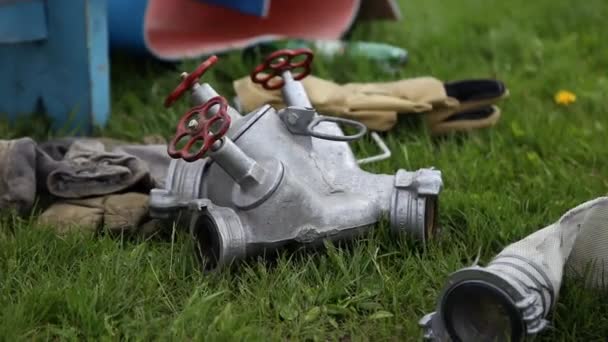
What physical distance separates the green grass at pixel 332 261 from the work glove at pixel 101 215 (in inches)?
2.2

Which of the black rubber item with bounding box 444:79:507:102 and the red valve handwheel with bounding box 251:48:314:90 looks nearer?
the red valve handwheel with bounding box 251:48:314:90

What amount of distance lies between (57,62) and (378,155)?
3.55 ft

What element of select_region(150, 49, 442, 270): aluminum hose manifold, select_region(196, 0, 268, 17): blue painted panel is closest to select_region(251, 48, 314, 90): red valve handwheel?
select_region(150, 49, 442, 270): aluminum hose manifold

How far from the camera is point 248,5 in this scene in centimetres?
352

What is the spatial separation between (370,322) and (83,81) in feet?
4.72

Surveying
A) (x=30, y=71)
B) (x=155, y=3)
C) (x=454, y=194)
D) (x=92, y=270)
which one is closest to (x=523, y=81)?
(x=454, y=194)

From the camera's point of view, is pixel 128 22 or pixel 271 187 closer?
pixel 271 187

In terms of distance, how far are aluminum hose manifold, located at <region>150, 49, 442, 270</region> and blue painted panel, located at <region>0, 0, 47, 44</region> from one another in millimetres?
891

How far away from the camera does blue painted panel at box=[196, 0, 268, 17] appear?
3.42 m

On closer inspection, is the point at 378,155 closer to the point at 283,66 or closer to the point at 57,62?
the point at 283,66

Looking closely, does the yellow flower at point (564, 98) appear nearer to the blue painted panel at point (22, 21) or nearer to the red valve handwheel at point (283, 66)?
the red valve handwheel at point (283, 66)

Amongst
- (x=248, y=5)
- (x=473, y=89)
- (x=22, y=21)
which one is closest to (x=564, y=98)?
(x=473, y=89)

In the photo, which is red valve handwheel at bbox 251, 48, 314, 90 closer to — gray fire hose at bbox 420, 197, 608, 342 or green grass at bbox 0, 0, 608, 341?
green grass at bbox 0, 0, 608, 341

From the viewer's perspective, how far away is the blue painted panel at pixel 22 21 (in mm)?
2822
